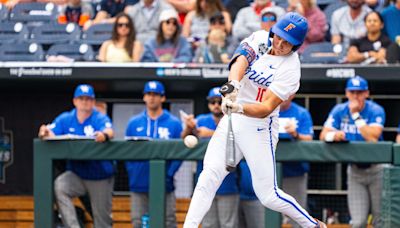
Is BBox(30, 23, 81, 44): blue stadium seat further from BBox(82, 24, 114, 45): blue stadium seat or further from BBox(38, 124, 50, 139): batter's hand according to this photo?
BBox(38, 124, 50, 139): batter's hand

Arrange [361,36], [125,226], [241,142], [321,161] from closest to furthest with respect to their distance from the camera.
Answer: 1. [241,142]
2. [321,161]
3. [125,226]
4. [361,36]

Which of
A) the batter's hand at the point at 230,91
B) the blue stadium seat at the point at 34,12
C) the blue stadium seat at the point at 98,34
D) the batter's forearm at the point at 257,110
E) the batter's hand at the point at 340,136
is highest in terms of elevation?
the blue stadium seat at the point at 34,12

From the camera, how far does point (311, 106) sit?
35.9ft

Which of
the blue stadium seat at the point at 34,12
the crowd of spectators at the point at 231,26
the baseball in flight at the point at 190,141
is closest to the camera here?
the baseball in flight at the point at 190,141

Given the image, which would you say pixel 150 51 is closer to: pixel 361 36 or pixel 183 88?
pixel 183 88

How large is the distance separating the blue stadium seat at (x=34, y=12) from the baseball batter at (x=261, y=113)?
4978mm

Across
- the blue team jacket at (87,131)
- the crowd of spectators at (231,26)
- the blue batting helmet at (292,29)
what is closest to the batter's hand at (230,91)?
the blue batting helmet at (292,29)

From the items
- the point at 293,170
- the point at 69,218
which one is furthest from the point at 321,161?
the point at 69,218

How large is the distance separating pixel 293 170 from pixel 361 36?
2181 millimetres

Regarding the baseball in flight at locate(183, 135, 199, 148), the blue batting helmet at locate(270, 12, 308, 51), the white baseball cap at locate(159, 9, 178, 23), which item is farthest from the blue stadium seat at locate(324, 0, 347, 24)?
the blue batting helmet at locate(270, 12, 308, 51)

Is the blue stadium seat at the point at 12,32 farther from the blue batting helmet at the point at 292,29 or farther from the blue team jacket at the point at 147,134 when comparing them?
the blue batting helmet at the point at 292,29

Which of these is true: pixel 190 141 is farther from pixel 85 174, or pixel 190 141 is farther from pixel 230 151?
pixel 85 174

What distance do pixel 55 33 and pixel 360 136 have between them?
393cm

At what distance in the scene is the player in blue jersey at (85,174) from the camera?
890 centimetres
